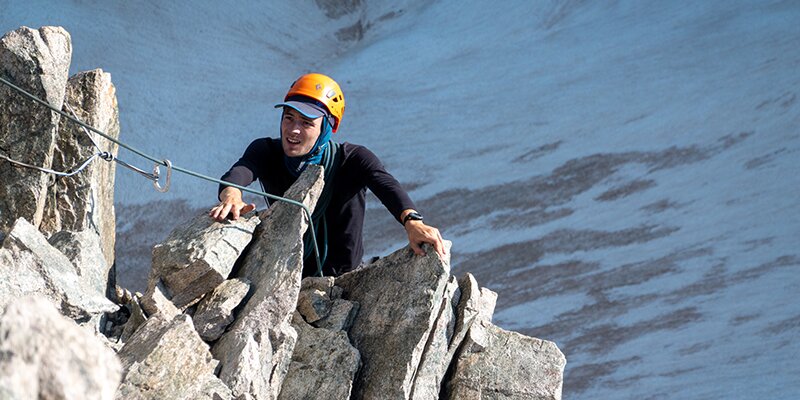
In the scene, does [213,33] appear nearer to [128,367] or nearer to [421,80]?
[421,80]

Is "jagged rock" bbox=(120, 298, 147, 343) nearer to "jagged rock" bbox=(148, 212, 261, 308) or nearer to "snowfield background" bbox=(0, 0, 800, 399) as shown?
"jagged rock" bbox=(148, 212, 261, 308)

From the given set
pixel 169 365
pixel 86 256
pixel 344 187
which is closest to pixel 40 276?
pixel 86 256

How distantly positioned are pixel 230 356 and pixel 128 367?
1.06m

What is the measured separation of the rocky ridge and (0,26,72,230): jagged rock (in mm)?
15

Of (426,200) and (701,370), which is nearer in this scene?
(701,370)

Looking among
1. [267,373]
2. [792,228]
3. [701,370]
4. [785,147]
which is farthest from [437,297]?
[785,147]

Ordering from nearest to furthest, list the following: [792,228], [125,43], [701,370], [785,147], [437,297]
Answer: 1. [437,297]
2. [701,370]
3. [792,228]
4. [785,147]
5. [125,43]

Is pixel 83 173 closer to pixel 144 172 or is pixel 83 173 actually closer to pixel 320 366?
pixel 144 172

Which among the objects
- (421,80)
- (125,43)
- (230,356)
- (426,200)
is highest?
(125,43)

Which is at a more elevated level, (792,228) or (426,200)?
(426,200)

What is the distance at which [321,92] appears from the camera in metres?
10.0

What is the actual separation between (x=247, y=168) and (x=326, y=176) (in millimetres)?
838

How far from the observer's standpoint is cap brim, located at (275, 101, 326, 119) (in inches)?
380

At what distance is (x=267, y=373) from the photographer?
8.81 metres
